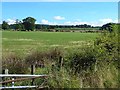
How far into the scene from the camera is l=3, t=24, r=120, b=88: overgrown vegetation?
8.02 metres

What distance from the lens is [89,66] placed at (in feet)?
32.1

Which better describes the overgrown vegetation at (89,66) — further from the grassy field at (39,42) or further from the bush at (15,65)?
the grassy field at (39,42)

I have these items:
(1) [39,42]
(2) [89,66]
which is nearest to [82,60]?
(2) [89,66]

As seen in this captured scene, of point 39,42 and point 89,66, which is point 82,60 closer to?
point 89,66

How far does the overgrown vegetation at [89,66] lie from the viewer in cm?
A: 802

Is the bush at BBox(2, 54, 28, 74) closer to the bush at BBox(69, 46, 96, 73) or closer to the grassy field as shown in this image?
the bush at BBox(69, 46, 96, 73)

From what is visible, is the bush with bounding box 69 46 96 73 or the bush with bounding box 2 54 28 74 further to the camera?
the bush with bounding box 2 54 28 74

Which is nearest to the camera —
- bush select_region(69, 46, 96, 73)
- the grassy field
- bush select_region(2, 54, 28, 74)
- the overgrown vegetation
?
the overgrown vegetation

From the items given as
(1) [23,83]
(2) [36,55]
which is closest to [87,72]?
(1) [23,83]

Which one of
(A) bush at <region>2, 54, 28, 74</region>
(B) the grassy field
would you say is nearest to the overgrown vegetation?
(A) bush at <region>2, 54, 28, 74</region>

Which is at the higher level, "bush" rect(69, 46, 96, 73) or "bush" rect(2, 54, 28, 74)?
"bush" rect(69, 46, 96, 73)

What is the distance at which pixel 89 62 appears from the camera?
9.93 metres

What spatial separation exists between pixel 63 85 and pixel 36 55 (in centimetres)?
623

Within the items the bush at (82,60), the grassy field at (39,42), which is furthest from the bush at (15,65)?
the grassy field at (39,42)
